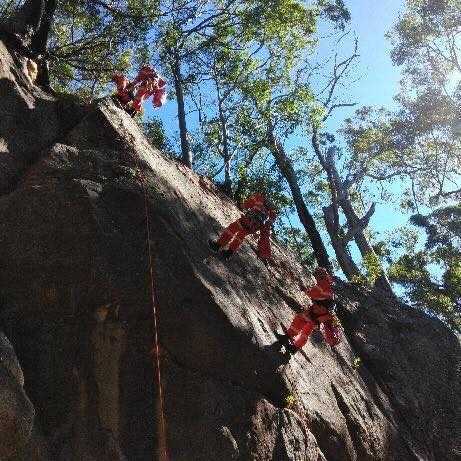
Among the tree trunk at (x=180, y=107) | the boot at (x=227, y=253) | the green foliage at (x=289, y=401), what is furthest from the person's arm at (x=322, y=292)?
the tree trunk at (x=180, y=107)

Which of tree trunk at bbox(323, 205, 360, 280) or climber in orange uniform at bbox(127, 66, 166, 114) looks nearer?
climber in orange uniform at bbox(127, 66, 166, 114)

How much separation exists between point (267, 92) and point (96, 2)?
6812mm

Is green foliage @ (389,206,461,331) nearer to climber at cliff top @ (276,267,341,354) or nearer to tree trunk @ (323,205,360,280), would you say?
tree trunk @ (323,205,360,280)

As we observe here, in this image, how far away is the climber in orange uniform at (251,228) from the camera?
8.84 metres

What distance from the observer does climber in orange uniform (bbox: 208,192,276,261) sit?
8.84 metres

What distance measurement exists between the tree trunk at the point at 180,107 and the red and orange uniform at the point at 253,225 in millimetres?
6713

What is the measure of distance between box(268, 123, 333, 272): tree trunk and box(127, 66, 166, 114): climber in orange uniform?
636cm

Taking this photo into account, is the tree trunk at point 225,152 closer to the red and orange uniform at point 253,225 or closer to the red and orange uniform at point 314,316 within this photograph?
the red and orange uniform at point 253,225

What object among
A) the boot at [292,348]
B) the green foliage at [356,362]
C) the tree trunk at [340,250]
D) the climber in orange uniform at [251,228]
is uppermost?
the tree trunk at [340,250]

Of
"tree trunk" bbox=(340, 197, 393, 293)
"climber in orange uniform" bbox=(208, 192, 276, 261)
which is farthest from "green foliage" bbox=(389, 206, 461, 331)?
"climber in orange uniform" bbox=(208, 192, 276, 261)

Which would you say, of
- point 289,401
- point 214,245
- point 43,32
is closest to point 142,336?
point 289,401

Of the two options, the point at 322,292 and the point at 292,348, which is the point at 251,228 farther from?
the point at 292,348

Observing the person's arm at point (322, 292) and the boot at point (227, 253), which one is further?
the boot at point (227, 253)

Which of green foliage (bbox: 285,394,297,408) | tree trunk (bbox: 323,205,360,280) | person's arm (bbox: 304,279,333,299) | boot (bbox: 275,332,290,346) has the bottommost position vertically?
green foliage (bbox: 285,394,297,408)
